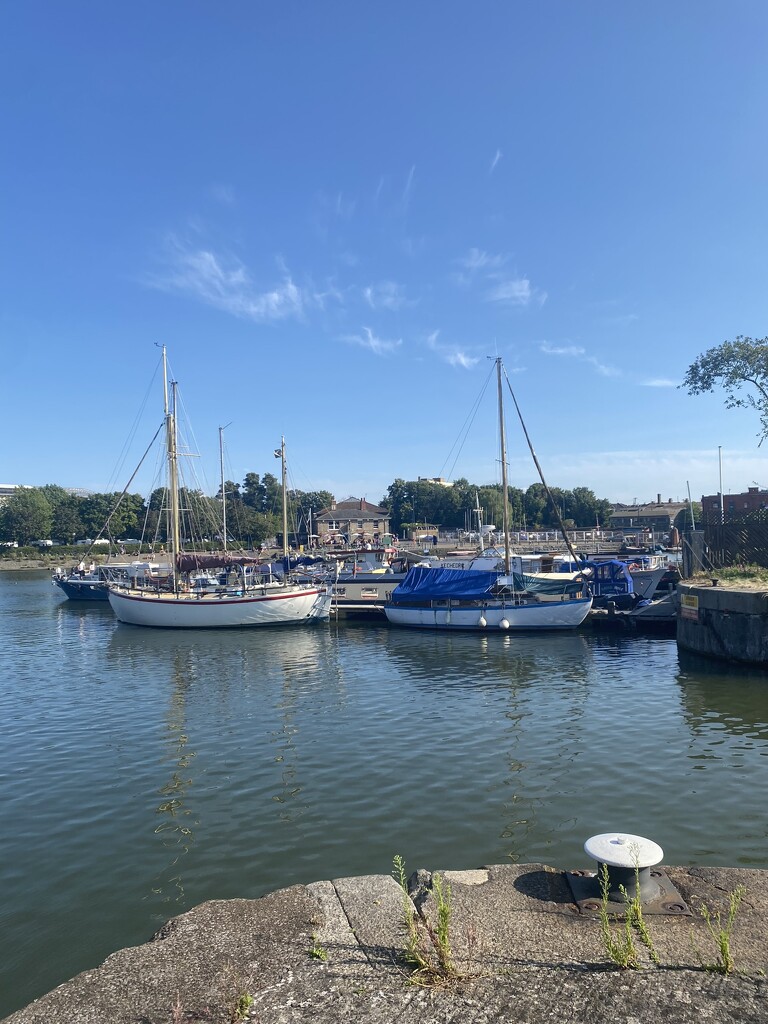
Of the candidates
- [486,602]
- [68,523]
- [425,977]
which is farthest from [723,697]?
[68,523]

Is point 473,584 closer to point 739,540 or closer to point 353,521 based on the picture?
point 739,540

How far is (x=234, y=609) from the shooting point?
42.5m

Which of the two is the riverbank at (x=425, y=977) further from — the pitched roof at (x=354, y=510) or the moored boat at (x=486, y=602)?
the pitched roof at (x=354, y=510)

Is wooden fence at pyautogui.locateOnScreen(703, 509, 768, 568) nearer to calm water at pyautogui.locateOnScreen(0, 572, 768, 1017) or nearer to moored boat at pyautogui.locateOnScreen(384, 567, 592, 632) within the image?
moored boat at pyautogui.locateOnScreen(384, 567, 592, 632)

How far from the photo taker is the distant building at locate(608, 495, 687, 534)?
154 meters

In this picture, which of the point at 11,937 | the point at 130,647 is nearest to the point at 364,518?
the point at 130,647

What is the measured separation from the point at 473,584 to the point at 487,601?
134cm

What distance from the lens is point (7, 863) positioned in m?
11.5

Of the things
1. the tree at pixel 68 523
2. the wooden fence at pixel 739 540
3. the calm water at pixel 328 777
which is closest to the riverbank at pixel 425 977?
the calm water at pixel 328 777

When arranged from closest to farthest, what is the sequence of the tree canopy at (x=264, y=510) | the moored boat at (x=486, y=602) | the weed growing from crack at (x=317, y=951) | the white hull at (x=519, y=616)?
the weed growing from crack at (x=317, y=951)
the white hull at (x=519, y=616)
the moored boat at (x=486, y=602)
the tree canopy at (x=264, y=510)

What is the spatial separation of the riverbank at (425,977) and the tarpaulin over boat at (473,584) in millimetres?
31375

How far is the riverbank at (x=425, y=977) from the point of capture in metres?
5.80

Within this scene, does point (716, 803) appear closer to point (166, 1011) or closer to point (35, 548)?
point (166, 1011)

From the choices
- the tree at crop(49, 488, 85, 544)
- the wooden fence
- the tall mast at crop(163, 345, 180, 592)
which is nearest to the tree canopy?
the tree at crop(49, 488, 85, 544)
